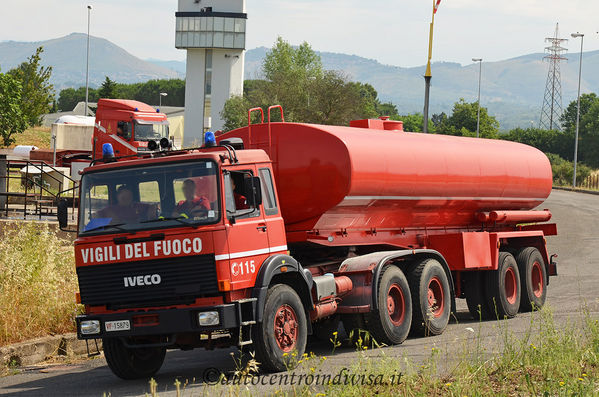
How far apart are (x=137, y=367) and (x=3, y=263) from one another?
3917mm

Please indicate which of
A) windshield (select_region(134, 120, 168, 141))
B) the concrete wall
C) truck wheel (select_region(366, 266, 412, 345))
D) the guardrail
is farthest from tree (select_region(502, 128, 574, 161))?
truck wheel (select_region(366, 266, 412, 345))

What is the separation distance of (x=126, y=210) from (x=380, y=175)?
167 inches

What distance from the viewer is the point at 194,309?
9109 millimetres

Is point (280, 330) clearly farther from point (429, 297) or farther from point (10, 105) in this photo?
point (10, 105)

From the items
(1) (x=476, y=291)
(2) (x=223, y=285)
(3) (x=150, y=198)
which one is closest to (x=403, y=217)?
(1) (x=476, y=291)

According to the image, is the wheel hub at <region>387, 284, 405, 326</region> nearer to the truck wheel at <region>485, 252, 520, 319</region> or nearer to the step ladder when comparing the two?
the truck wheel at <region>485, 252, 520, 319</region>

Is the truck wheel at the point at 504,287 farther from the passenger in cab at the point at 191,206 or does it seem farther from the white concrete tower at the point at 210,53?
the white concrete tower at the point at 210,53

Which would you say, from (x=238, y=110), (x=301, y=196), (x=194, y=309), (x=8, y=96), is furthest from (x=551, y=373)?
(x=238, y=110)

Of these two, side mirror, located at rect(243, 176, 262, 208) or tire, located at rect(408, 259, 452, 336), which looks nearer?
side mirror, located at rect(243, 176, 262, 208)

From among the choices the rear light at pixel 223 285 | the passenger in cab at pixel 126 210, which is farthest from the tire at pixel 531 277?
the passenger in cab at pixel 126 210

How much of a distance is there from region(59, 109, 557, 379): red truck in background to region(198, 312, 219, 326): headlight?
0.05 ft

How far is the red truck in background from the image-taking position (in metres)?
9.28

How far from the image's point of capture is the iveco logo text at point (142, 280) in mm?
9234

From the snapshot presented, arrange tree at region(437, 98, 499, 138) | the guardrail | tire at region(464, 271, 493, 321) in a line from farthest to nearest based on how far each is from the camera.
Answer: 1. tree at region(437, 98, 499, 138)
2. the guardrail
3. tire at region(464, 271, 493, 321)
